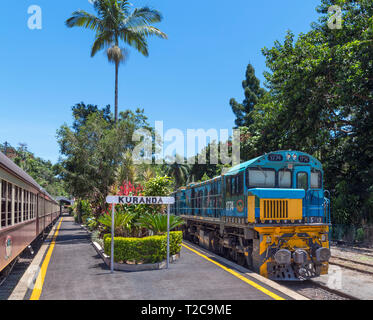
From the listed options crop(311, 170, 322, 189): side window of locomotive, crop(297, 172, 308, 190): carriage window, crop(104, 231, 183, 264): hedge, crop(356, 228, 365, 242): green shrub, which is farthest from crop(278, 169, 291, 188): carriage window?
crop(356, 228, 365, 242): green shrub

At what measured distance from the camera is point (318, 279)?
11852mm

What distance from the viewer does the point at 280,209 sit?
38.8 ft

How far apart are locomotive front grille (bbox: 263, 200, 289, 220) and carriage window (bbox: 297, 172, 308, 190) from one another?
1.17 meters

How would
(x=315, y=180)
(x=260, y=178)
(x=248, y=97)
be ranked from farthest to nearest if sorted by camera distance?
(x=248, y=97) → (x=315, y=180) → (x=260, y=178)

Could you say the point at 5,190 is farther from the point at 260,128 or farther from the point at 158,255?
the point at 260,128

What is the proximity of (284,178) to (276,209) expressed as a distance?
4.56ft

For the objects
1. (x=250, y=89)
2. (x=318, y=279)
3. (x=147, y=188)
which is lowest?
(x=318, y=279)

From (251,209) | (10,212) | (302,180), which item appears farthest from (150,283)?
(302,180)

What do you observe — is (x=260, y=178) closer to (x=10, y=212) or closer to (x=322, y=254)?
(x=322, y=254)

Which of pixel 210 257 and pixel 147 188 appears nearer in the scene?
pixel 210 257

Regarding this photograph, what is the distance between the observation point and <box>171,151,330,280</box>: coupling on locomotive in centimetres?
1129

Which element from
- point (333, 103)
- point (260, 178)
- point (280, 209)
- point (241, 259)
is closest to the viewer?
point (280, 209)
